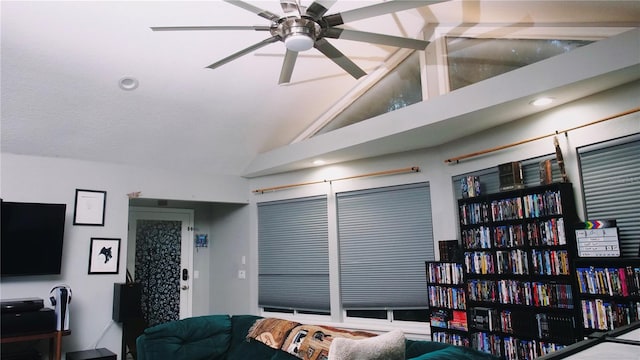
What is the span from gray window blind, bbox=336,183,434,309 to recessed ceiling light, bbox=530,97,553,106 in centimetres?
157

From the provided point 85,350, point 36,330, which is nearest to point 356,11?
point 36,330

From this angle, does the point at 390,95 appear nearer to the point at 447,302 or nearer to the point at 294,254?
the point at 447,302

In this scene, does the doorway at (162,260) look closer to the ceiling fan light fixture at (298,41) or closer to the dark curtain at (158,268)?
the dark curtain at (158,268)

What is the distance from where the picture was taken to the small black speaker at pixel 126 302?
187 inches

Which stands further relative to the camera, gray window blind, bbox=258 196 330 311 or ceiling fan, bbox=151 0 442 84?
gray window blind, bbox=258 196 330 311

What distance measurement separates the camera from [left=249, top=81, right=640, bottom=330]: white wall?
10.9ft

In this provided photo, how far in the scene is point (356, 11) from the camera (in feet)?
7.71

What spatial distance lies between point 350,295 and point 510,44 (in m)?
3.21

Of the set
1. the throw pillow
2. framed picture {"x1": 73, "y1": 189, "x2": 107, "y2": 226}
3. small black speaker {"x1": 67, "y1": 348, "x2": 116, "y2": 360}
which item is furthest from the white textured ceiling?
the throw pillow

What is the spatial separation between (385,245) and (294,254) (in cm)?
134

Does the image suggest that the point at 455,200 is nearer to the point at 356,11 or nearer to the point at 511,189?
the point at 511,189

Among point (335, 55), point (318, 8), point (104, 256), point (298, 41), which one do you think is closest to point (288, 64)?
point (335, 55)

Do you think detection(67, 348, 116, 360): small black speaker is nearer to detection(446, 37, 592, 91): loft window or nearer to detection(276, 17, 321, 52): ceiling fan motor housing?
detection(276, 17, 321, 52): ceiling fan motor housing

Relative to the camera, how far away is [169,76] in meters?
4.29
